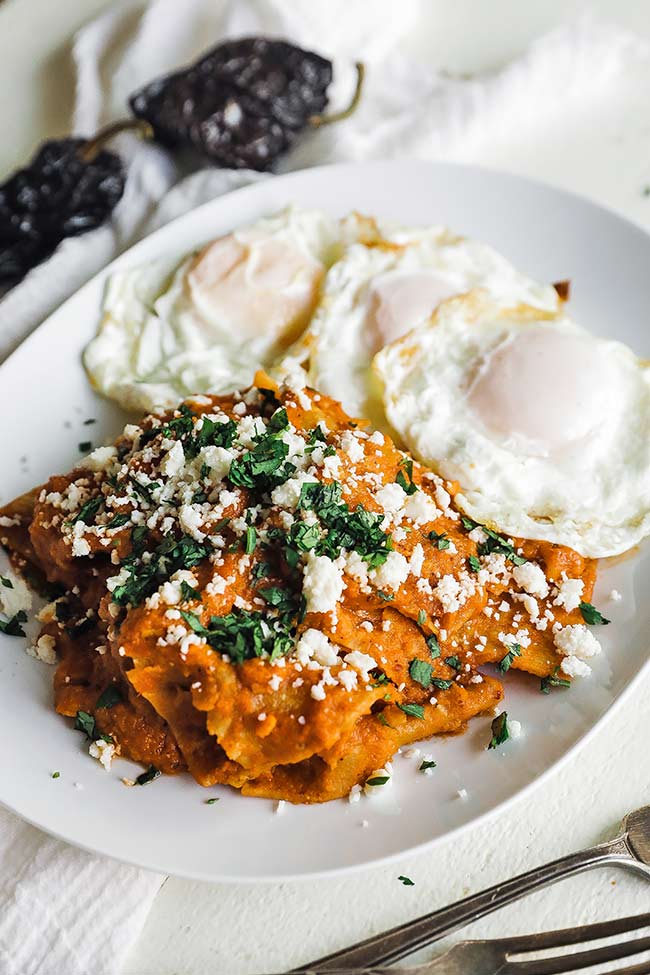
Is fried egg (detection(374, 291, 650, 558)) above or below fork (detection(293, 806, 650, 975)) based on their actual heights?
above

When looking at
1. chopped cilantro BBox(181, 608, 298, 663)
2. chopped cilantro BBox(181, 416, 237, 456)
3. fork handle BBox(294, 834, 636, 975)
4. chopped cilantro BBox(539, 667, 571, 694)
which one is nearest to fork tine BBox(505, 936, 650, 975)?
fork handle BBox(294, 834, 636, 975)

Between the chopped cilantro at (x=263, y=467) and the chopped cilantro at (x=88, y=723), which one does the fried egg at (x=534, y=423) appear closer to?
the chopped cilantro at (x=263, y=467)

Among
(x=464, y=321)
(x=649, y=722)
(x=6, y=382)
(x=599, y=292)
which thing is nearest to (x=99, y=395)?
(x=6, y=382)

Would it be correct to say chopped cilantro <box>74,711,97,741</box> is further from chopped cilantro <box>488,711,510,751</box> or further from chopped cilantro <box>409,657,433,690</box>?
chopped cilantro <box>488,711,510,751</box>

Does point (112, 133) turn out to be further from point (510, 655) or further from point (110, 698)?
point (510, 655)

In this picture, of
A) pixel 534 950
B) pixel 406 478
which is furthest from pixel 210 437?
pixel 534 950

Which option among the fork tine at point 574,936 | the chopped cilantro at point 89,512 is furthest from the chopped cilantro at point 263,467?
the fork tine at point 574,936
